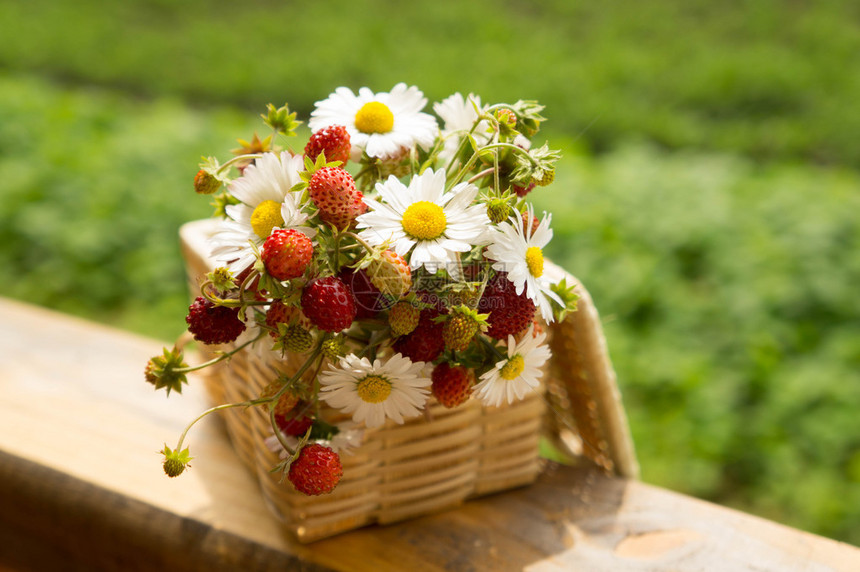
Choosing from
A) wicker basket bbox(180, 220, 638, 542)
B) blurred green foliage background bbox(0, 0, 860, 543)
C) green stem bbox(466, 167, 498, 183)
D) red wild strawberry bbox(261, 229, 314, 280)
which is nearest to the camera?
red wild strawberry bbox(261, 229, 314, 280)

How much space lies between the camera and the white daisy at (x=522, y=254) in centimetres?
66

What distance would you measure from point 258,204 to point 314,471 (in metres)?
0.25

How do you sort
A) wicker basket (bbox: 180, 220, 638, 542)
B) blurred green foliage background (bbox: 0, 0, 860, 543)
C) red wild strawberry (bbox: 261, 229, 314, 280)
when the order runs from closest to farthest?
red wild strawberry (bbox: 261, 229, 314, 280) < wicker basket (bbox: 180, 220, 638, 542) < blurred green foliage background (bbox: 0, 0, 860, 543)

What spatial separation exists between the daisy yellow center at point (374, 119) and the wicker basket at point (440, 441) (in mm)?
240

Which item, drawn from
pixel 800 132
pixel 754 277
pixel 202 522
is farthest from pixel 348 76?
pixel 202 522

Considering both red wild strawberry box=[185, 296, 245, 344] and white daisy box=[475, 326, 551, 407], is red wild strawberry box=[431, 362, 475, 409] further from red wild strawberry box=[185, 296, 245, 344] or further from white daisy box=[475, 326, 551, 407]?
red wild strawberry box=[185, 296, 245, 344]

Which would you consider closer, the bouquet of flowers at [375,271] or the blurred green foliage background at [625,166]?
the bouquet of flowers at [375,271]

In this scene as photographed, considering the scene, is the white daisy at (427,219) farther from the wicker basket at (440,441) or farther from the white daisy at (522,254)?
the wicker basket at (440,441)

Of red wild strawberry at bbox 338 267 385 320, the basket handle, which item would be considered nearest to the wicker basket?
the basket handle

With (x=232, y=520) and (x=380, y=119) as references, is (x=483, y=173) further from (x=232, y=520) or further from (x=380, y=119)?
(x=232, y=520)

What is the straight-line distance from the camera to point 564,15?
423 cm

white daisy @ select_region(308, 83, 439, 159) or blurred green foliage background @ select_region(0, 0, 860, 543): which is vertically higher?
white daisy @ select_region(308, 83, 439, 159)

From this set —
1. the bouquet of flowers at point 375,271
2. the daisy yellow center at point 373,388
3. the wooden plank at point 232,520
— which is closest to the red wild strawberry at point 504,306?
the bouquet of flowers at point 375,271

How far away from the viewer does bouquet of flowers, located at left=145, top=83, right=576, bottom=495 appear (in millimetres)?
653
